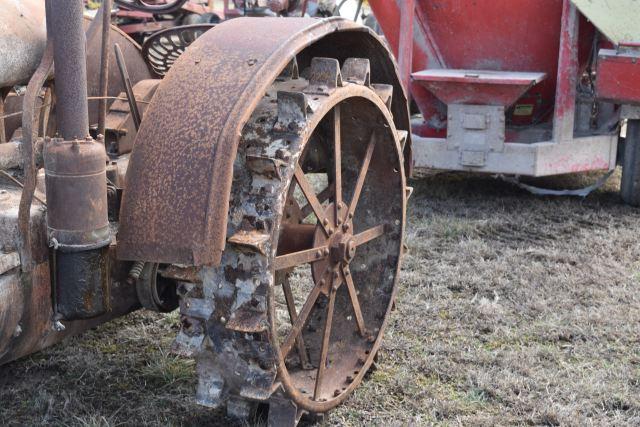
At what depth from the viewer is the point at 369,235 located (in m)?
2.67

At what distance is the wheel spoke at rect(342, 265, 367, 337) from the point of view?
251 cm

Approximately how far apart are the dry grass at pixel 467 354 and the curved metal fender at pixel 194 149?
0.84 meters

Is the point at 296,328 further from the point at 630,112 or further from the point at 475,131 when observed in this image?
the point at 630,112

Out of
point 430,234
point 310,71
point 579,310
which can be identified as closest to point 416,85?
point 430,234

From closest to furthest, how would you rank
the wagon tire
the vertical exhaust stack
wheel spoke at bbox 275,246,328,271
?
the vertical exhaust stack
wheel spoke at bbox 275,246,328,271
the wagon tire

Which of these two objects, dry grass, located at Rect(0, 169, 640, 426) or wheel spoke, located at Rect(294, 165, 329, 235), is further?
dry grass, located at Rect(0, 169, 640, 426)

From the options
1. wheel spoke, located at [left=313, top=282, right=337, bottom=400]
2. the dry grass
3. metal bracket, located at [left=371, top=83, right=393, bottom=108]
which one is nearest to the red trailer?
the dry grass

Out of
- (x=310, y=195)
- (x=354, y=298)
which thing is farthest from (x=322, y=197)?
(x=310, y=195)

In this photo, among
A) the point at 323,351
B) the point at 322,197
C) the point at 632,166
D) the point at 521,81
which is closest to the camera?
the point at 323,351

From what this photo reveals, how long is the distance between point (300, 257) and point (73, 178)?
66cm

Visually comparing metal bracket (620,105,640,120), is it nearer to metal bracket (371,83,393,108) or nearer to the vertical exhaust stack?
metal bracket (371,83,393,108)

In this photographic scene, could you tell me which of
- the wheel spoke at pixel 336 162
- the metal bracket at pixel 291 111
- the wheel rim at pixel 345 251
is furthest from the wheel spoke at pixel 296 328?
the metal bracket at pixel 291 111

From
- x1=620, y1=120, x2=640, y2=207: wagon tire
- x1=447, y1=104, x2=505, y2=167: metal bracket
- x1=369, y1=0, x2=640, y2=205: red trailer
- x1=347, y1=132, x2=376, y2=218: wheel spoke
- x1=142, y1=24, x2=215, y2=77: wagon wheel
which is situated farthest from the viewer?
x1=620, y1=120, x2=640, y2=207: wagon tire

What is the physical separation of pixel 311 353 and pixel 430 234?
196cm
